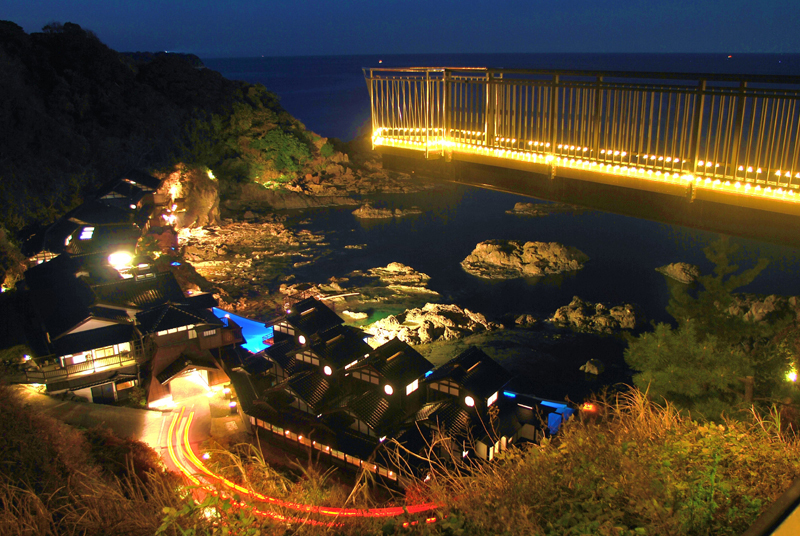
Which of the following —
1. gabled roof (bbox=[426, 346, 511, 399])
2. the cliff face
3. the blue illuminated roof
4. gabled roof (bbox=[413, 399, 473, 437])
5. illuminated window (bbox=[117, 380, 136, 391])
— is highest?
the cliff face

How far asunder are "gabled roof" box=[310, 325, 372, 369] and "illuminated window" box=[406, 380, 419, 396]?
1270 millimetres

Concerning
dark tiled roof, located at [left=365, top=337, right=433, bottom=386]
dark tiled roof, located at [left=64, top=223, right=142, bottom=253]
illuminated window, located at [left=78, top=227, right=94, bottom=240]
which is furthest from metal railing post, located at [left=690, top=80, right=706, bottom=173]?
illuminated window, located at [left=78, top=227, right=94, bottom=240]

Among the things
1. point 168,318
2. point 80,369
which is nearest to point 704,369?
point 168,318

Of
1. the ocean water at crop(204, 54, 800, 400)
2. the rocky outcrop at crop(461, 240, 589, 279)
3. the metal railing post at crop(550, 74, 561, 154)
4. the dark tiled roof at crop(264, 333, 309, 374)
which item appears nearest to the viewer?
the metal railing post at crop(550, 74, 561, 154)

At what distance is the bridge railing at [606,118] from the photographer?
13.9 ft

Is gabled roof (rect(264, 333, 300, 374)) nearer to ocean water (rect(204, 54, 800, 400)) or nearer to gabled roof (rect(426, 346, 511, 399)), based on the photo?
gabled roof (rect(426, 346, 511, 399))

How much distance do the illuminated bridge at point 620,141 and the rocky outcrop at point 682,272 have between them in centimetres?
1378

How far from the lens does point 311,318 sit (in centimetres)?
1132

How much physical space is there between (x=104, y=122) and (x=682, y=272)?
2603 centimetres

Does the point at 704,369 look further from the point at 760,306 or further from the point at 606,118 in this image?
the point at 760,306

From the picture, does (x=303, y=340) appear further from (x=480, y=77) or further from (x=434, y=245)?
(x=434, y=245)

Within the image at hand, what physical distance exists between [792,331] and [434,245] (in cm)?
1586

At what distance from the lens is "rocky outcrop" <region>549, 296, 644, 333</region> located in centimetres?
1462

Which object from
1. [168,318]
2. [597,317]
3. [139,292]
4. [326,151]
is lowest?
[597,317]
